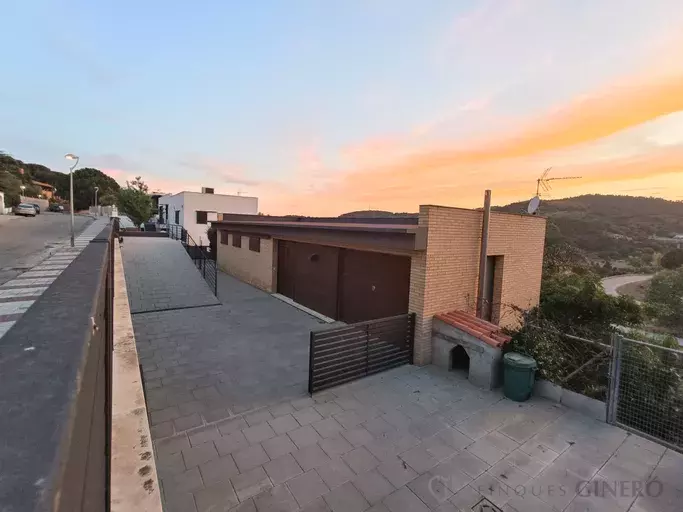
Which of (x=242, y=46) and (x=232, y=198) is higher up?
(x=242, y=46)

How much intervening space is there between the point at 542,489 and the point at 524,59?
31.1 ft

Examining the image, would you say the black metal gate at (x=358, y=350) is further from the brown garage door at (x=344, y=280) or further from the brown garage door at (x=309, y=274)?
the brown garage door at (x=309, y=274)

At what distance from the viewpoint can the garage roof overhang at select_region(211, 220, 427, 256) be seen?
23.0 ft

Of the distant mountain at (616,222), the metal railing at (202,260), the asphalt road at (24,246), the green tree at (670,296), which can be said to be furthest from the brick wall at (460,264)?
the distant mountain at (616,222)

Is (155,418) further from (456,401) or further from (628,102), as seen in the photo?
(628,102)

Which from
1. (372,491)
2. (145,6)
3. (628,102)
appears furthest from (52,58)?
(628,102)

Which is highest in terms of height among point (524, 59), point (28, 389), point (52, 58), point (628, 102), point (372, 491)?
point (52, 58)

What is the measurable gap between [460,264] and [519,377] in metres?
2.83

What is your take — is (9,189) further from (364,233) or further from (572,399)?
(572,399)

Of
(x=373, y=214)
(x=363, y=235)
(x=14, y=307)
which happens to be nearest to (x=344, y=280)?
(x=363, y=235)

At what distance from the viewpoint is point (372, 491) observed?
3.87 meters

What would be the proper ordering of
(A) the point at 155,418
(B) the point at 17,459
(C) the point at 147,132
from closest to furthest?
1. (B) the point at 17,459
2. (A) the point at 155,418
3. (C) the point at 147,132

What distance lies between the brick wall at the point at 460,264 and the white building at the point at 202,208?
25.7 m

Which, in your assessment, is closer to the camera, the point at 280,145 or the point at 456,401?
the point at 456,401
